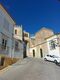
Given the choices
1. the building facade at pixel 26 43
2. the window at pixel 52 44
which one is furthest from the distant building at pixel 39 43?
the window at pixel 52 44

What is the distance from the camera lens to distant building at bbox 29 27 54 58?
47750 mm

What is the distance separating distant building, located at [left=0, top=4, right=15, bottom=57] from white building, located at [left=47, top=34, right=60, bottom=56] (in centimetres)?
1391

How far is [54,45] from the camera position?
39750 mm

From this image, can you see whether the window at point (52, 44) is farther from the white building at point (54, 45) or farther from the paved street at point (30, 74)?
the paved street at point (30, 74)

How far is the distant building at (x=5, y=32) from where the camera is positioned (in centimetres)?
2417

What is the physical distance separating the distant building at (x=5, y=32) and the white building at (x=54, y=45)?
45.6 ft

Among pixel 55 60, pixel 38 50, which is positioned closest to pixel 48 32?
pixel 38 50

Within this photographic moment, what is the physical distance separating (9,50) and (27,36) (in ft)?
107

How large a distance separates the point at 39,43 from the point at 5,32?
24.7 meters

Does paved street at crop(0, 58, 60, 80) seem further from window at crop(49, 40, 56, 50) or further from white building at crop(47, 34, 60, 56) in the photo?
window at crop(49, 40, 56, 50)

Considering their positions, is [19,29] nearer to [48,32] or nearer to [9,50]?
[48,32]

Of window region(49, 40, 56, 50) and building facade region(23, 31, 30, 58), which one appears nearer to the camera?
window region(49, 40, 56, 50)

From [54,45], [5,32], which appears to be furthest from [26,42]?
[5,32]

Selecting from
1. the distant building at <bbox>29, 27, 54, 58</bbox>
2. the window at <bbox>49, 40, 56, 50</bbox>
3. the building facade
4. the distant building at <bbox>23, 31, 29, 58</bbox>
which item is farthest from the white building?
the distant building at <bbox>23, 31, 29, 58</bbox>
